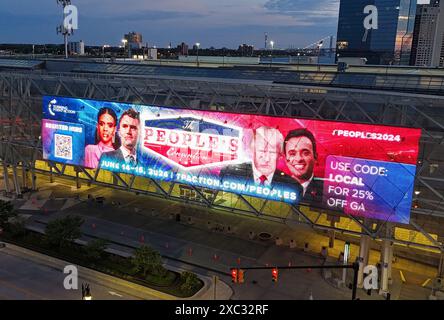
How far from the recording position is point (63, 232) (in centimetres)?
3650

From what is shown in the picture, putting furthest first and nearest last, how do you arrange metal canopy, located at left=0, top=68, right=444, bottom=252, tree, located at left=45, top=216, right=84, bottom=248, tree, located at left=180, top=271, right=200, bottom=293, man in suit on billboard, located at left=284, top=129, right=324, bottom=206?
tree, located at left=45, top=216, right=84, bottom=248 < man in suit on billboard, located at left=284, top=129, right=324, bottom=206 < tree, located at left=180, top=271, right=200, bottom=293 < metal canopy, located at left=0, top=68, right=444, bottom=252

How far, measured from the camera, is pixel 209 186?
35.2 meters

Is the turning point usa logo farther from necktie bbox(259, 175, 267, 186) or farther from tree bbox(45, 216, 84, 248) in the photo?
necktie bbox(259, 175, 267, 186)

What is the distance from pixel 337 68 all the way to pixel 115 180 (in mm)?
38986

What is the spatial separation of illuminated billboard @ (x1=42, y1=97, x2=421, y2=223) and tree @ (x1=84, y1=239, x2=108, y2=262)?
271 inches

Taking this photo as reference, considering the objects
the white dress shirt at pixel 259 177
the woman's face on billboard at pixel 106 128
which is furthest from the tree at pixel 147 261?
the woman's face on billboard at pixel 106 128

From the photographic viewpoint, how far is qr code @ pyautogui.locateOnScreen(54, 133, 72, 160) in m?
41.5

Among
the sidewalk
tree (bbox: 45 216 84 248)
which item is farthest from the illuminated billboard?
tree (bbox: 45 216 84 248)

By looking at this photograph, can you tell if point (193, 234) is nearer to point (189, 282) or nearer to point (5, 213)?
point (189, 282)

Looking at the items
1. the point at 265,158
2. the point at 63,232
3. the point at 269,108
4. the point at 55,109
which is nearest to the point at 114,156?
the point at 63,232

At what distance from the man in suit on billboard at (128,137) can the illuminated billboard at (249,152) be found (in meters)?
0.09

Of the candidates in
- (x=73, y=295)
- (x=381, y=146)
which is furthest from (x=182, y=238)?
(x=381, y=146)

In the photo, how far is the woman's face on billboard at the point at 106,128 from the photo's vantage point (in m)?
39.0

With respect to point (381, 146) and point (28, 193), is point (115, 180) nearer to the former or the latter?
point (28, 193)
